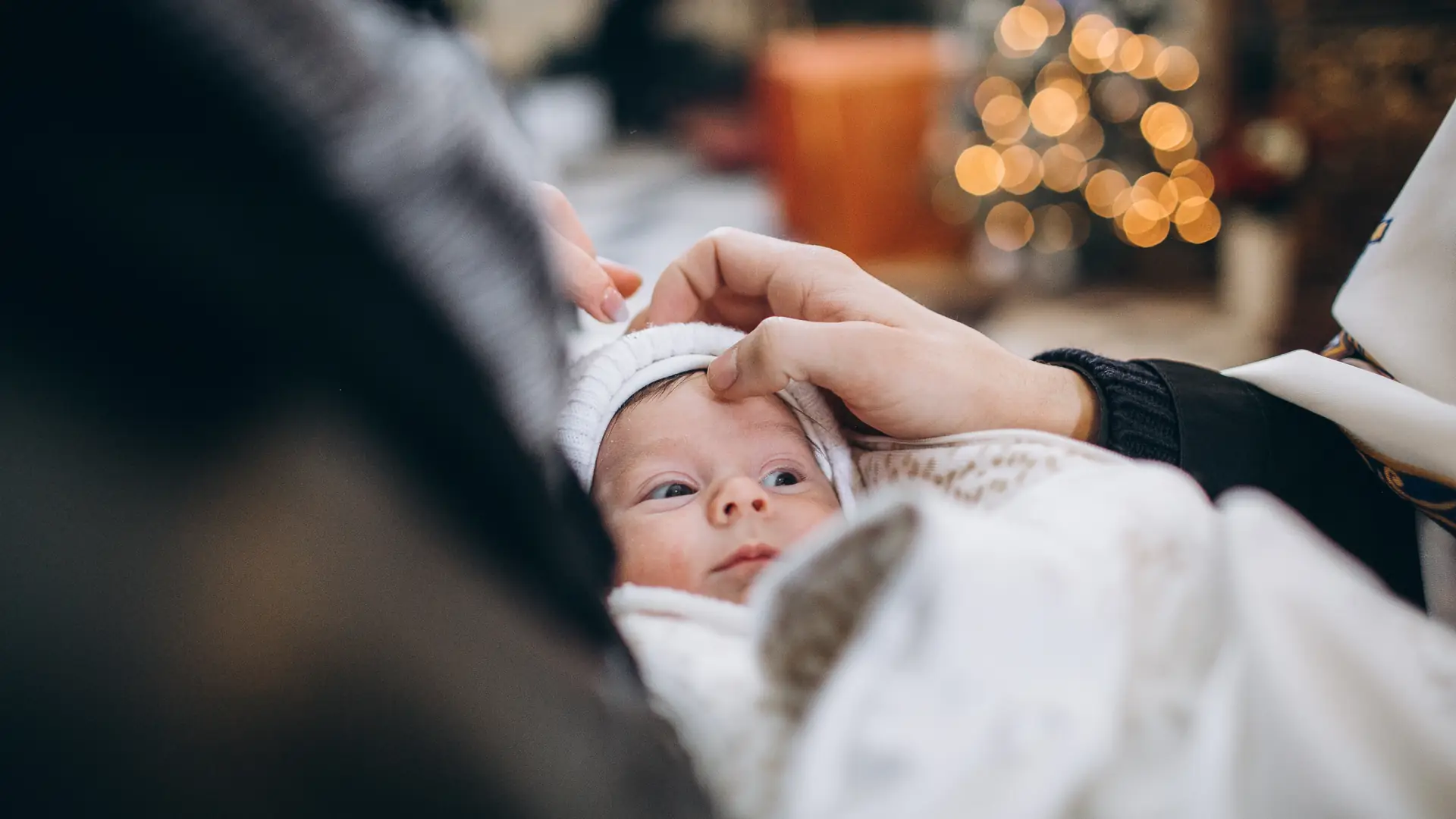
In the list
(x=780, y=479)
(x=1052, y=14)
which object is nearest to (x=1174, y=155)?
(x=1052, y=14)

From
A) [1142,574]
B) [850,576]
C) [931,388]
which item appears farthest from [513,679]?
[931,388]

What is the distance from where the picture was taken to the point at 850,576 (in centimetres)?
43

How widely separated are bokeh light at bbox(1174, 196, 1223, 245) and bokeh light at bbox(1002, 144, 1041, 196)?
463 millimetres

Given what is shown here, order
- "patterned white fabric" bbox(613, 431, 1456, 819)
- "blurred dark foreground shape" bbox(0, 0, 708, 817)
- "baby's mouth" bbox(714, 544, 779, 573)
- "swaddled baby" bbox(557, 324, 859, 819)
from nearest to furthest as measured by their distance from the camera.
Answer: "blurred dark foreground shape" bbox(0, 0, 708, 817) → "patterned white fabric" bbox(613, 431, 1456, 819) → "swaddled baby" bbox(557, 324, 859, 819) → "baby's mouth" bbox(714, 544, 779, 573)

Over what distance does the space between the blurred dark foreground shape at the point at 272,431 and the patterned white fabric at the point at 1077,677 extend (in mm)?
109

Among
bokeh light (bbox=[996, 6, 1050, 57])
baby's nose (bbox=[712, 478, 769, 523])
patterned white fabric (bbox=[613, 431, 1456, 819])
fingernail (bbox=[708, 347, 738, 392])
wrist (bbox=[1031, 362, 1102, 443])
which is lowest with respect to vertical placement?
patterned white fabric (bbox=[613, 431, 1456, 819])

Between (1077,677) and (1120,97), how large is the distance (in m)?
2.80

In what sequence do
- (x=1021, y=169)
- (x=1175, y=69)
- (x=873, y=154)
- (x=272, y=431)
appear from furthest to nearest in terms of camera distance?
(x=873, y=154), (x=1021, y=169), (x=1175, y=69), (x=272, y=431)

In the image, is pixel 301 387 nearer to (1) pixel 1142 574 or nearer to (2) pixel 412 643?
(2) pixel 412 643

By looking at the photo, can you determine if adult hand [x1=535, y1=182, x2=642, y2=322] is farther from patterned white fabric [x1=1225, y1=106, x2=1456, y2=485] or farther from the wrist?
patterned white fabric [x1=1225, y1=106, x2=1456, y2=485]

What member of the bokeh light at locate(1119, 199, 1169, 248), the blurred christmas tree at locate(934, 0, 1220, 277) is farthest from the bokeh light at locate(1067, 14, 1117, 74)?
the bokeh light at locate(1119, 199, 1169, 248)

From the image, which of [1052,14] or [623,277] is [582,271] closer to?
[623,277]

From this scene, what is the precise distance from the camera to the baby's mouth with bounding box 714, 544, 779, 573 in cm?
70

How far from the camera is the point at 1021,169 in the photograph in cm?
287
